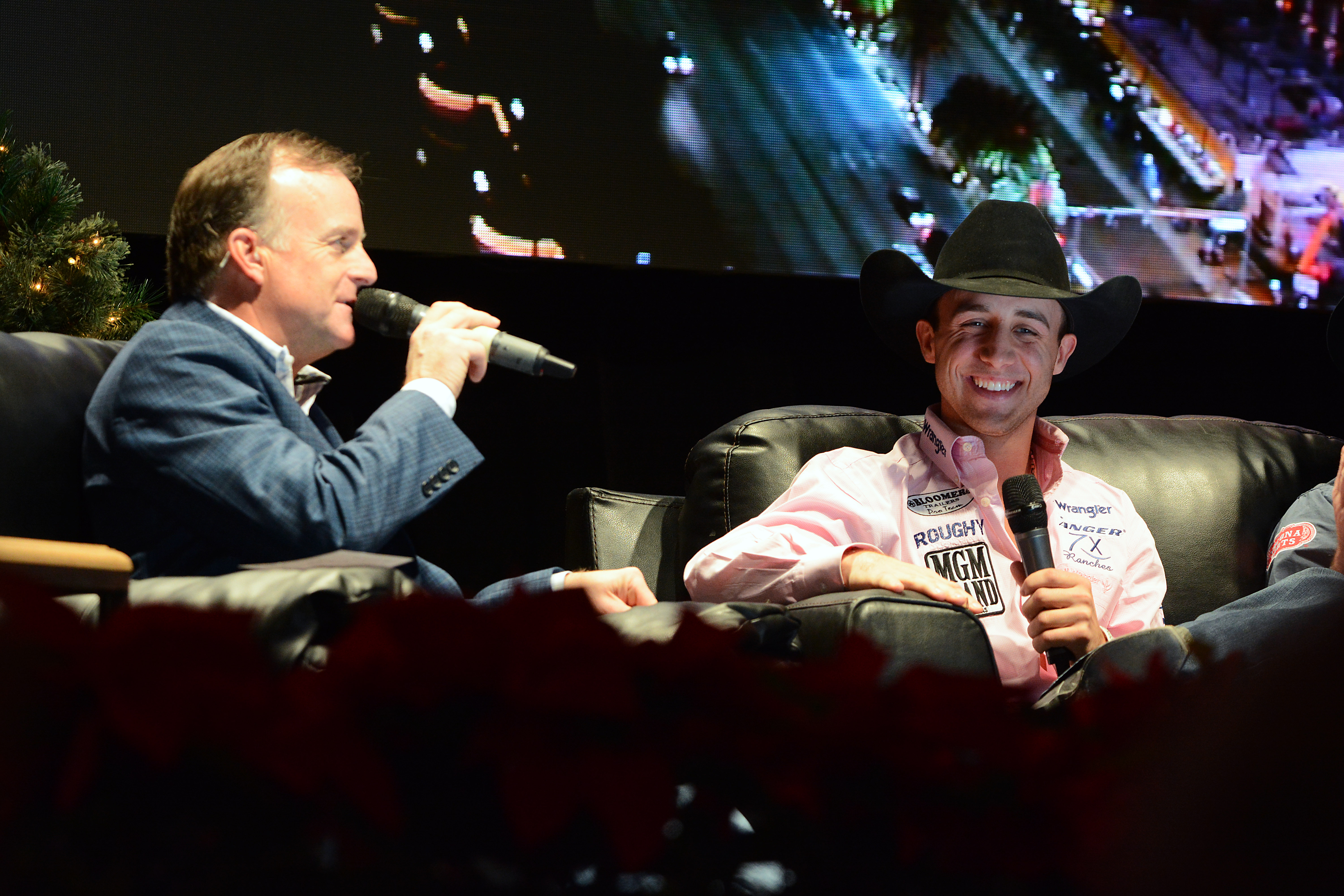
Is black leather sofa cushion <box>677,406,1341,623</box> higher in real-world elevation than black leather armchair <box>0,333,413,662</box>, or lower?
lower

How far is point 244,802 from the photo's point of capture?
1.80 feet

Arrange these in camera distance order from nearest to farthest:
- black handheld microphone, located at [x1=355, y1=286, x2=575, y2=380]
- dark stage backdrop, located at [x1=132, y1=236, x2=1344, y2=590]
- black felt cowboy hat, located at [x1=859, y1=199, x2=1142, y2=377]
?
black handheld microphone, located at [x1=355, y1=286, x2=575, y2=380] → black felt cowboy hat, located at [x1=859, y1=199, x2=1142, y2=377] → dark stage backdrop, located at [x1=132, y1=236, x2=1344, y2=590]

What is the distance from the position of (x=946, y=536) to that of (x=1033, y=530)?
0.95 feet

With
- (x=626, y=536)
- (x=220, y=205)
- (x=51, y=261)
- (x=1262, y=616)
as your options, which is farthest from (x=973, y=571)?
(x=51, y=261)

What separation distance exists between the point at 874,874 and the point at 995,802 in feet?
0.22

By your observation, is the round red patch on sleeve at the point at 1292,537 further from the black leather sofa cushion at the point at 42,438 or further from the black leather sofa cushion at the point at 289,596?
the black leather sofa cushion at the point at 42,438

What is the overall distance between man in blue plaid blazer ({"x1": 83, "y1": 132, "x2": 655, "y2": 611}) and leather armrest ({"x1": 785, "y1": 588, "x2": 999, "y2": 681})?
32cm

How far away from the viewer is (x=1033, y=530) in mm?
1746

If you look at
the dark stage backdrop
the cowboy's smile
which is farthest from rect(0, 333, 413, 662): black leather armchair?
the dark stage backdrop

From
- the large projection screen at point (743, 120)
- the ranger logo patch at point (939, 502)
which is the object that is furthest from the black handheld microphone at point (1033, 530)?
the large projection screen at point (743, 120)

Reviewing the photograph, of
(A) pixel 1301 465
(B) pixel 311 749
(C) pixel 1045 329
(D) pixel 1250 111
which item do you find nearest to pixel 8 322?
(C) pixel 1045 329

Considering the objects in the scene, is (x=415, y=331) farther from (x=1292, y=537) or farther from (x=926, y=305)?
(x=1292, y=537)

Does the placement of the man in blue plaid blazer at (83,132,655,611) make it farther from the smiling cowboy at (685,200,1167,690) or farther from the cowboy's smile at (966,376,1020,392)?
the cowboy's smile at (966,376,1020,392)

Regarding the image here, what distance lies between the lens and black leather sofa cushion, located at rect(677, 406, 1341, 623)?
87.0 inches
